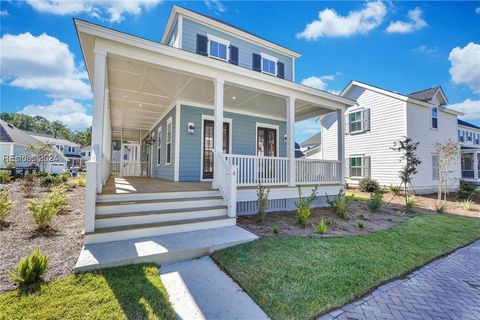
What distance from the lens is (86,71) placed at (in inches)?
229

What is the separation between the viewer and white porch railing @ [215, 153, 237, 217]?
16.5 ft

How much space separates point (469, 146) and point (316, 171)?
21.0 m

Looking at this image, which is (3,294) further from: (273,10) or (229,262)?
(273,10)

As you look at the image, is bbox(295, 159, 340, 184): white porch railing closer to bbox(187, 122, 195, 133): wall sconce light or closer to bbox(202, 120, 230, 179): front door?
bbox(202, 120, 230, 179): front door

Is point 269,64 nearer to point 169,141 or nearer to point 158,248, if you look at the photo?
point 169,141

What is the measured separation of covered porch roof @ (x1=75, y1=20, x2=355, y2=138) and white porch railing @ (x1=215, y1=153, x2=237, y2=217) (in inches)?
88.2

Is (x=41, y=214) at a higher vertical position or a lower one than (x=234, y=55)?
lower

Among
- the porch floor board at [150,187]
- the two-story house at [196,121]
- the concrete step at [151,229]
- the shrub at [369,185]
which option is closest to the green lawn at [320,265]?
the concrete step at [151,229]

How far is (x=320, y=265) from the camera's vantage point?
11.0ft

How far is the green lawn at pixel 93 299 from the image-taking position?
2158 millimetres

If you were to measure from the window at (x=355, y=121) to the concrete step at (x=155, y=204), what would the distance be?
13.0 m

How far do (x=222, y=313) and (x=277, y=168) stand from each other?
4910mm

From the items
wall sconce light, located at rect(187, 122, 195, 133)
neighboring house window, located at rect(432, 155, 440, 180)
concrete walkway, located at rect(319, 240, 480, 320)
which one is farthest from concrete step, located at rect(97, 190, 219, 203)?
neighboring house window, located at rect(432, 155, 440, 180)

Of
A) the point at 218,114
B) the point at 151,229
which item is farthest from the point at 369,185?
the point at 151,229
